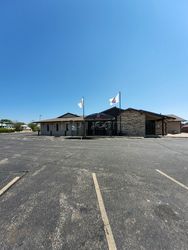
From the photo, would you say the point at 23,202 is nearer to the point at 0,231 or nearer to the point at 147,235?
the point at 0,231

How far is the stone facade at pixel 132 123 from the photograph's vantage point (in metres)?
29.4

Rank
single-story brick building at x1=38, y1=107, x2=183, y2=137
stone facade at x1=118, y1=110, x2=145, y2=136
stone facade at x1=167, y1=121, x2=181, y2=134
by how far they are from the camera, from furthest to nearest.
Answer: stone facade at x1=167, y1=121, x2=181, y2=134, single-story brick building at x1=38, y1=107, x2=183, y2=137, stone facade at x1=118, y1=110, x2=145, y2=136

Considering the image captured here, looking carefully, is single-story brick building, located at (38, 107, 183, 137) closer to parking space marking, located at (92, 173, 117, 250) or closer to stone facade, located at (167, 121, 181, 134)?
stone facade, located at (167, 121, 181, 134)

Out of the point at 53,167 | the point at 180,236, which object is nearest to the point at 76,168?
the point at 53,167

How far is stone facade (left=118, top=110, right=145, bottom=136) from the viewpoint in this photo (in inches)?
1156

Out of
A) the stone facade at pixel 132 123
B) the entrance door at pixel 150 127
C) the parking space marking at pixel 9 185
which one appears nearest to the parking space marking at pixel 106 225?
the parking space marking at pixel 9 185

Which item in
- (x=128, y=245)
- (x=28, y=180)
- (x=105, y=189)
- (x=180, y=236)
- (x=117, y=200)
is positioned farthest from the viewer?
(x=28, y=180)

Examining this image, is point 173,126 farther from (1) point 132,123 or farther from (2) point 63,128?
(2) point 63,128

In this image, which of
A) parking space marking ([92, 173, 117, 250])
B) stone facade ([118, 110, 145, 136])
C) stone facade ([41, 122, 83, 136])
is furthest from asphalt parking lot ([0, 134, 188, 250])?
stone facade ([41, 122, 83, 136])

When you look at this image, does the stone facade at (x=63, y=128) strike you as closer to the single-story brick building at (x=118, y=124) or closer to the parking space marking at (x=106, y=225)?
the single-story brick building at (x=118, y=124)

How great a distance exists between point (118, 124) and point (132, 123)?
237 centimetres

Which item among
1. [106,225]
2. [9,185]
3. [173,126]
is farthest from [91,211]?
[173,126]

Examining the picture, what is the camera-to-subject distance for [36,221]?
3.27 metres

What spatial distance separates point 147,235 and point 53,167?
17.4 feet
